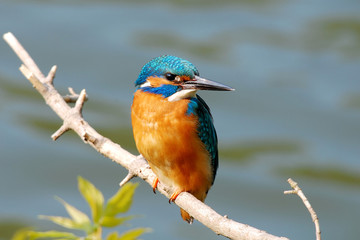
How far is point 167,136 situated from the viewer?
3.10 meters

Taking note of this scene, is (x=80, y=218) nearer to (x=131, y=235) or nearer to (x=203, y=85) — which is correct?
(x=131, y=235)

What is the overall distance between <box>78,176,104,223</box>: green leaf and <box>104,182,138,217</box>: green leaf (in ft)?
0.04

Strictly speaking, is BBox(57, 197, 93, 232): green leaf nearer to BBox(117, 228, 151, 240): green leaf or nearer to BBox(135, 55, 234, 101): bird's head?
BBox(117, 228, 151, 240): green leaf

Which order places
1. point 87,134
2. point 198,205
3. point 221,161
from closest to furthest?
1. point 198,205
2. point 87,134
3. point 221,161

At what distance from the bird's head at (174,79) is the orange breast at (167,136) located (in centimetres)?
4

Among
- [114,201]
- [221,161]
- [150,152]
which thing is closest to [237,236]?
[150,152]

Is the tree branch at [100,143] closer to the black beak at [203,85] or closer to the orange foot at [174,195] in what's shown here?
the orange foot at [174,195]

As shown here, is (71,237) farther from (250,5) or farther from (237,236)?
(250,5)

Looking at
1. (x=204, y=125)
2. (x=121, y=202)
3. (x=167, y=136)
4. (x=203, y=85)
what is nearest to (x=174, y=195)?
(x=167, y=136)

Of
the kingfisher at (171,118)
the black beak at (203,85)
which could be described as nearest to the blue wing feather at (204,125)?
the kingfisher at (171,118)

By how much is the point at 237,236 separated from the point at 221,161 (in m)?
6.42

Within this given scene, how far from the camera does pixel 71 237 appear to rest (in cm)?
96

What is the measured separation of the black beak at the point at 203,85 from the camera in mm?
3018

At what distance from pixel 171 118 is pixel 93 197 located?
2.13 metres
